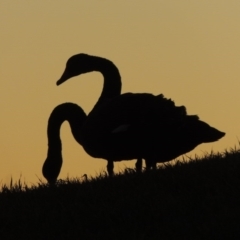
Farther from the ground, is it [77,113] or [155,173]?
[77,113]

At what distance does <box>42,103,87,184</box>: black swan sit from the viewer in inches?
547

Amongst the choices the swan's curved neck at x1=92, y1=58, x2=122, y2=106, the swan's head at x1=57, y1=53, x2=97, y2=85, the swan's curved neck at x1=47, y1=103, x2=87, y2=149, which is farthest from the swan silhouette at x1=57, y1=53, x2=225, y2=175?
the swan's head at x1=57, y1=53, x2=97, y2=85

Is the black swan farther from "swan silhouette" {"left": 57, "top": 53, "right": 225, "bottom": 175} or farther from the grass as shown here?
the grass

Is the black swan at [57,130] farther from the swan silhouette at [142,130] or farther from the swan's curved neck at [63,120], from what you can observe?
the swan silhouette at [142,130]

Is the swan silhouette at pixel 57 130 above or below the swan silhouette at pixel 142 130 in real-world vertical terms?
above

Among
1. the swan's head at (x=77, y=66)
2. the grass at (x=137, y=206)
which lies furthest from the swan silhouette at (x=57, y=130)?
the grass at (x=137, y=206)

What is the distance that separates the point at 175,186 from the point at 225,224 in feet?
5.30

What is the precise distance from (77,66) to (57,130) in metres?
1.03

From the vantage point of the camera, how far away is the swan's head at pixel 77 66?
47.5ft

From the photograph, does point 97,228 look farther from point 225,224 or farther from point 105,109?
point 105,109

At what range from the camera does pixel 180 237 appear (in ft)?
25.9

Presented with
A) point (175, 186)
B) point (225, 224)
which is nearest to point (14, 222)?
point (175, 186)

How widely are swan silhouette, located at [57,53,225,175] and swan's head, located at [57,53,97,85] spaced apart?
1.89 meters

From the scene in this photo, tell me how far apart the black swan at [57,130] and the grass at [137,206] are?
316 cm
